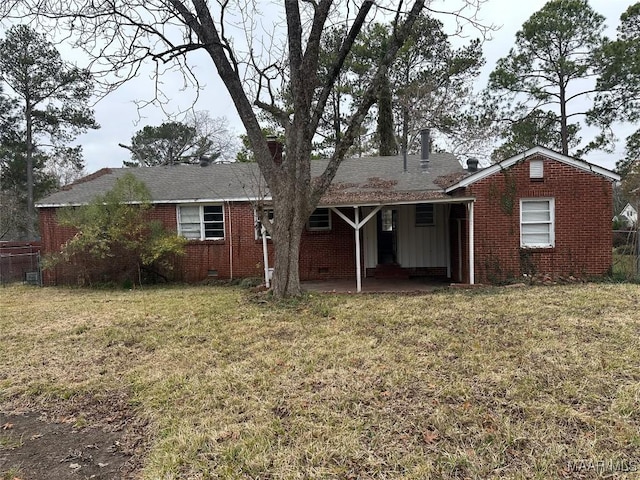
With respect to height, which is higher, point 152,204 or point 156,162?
point 156,162

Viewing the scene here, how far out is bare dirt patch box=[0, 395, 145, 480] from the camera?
10.4 feet

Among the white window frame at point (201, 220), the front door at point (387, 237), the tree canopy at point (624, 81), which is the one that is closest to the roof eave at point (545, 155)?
the front door at point (387, 237)

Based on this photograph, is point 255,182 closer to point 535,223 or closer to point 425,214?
point 425,214

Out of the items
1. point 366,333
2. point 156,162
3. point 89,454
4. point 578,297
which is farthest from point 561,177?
point 156,162

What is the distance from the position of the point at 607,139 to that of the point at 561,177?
45.4ft

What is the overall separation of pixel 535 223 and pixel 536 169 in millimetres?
1374

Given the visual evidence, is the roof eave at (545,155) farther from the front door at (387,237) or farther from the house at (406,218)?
Result: the front door at (387,237)

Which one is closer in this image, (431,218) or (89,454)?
(89,454)

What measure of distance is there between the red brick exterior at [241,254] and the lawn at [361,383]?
4.85 metres

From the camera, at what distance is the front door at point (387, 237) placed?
13320 millimetres

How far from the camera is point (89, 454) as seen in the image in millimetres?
3402

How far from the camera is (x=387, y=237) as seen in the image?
540 inches

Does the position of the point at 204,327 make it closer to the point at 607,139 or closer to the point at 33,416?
the point at 33,416

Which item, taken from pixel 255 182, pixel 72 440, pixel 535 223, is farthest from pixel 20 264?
pixel 535 223
